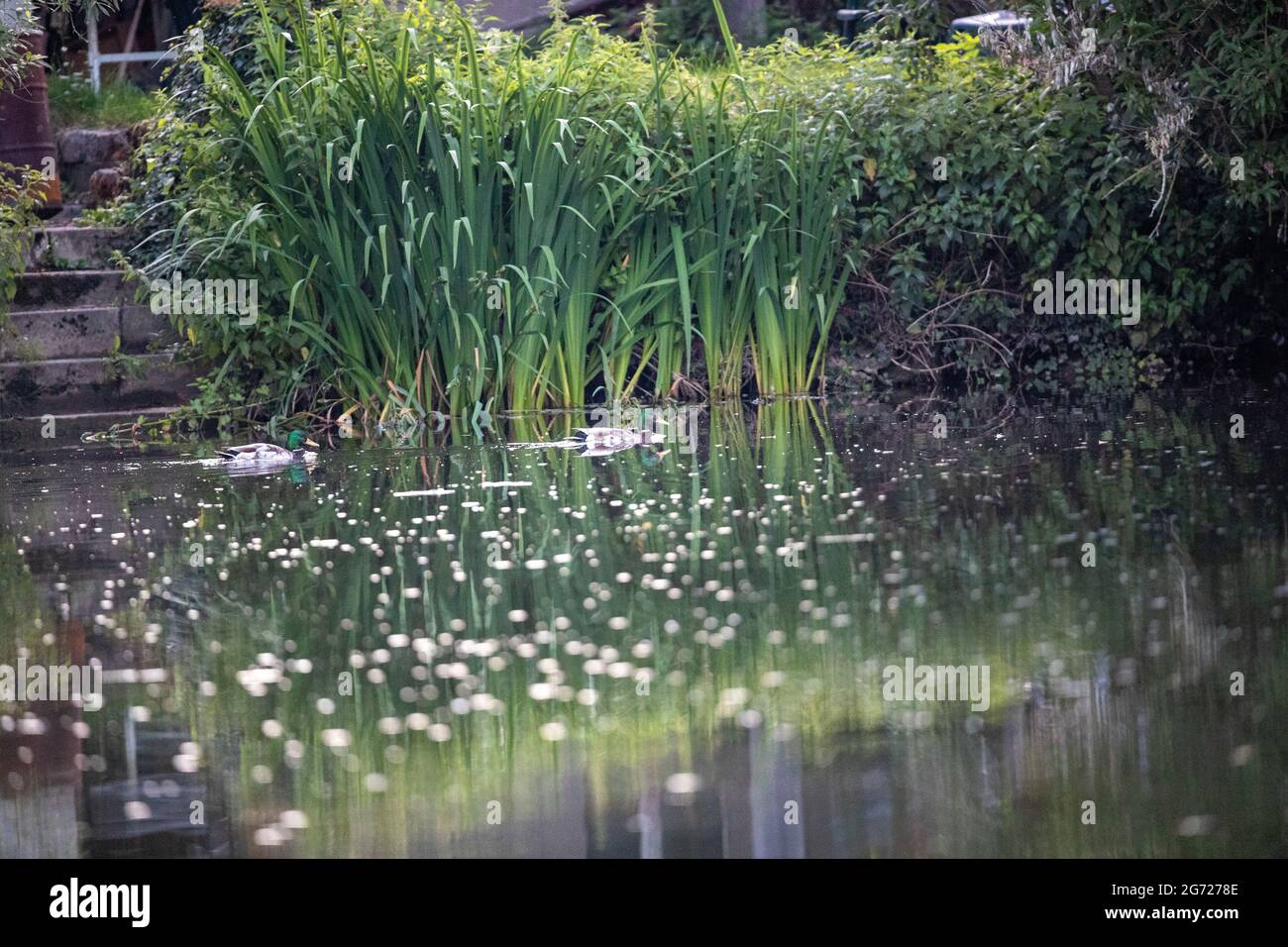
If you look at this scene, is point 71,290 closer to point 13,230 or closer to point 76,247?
point 76,247

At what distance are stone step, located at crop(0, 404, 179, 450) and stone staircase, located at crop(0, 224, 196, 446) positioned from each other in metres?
0.01

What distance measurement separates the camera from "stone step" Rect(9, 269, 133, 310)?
36.9 feet

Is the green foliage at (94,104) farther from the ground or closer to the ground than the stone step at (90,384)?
farther from the ground

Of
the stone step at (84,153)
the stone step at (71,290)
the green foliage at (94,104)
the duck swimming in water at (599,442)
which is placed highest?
the green foliage at (94,104)

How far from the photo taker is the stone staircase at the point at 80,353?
10.7m

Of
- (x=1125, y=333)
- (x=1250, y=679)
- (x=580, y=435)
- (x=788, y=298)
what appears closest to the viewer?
(x=1250, y=679)

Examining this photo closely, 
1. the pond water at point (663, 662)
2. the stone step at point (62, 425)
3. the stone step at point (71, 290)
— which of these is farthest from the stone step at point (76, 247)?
the pond water at point (663, 662)

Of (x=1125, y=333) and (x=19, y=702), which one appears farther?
(x=1125, y=333)

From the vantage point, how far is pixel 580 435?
876 cm

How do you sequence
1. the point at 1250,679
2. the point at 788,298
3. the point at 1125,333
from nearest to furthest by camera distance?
1. the point at 1250,679
2. the point at 788,298
3. the point at 1125,333

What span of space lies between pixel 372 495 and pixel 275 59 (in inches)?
141

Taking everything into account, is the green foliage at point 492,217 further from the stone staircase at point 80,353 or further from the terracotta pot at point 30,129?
the terracotta pot at point 30,129
